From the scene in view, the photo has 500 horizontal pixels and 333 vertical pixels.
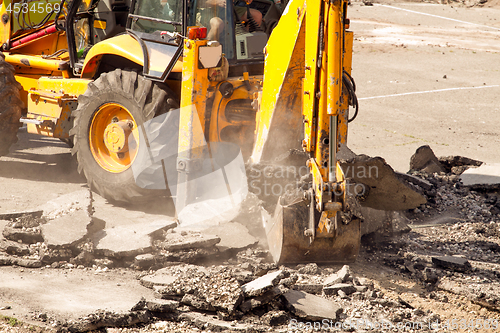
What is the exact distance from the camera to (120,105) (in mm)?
5617

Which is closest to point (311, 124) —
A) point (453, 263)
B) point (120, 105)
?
point (453, 263)

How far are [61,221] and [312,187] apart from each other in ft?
7.58

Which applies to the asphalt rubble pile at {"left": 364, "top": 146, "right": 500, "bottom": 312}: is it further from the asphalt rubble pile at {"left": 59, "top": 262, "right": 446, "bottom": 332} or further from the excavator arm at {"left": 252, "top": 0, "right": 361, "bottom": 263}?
the excavator arm at {"left": 252, "top": 0, "right": 361, "bottom": 263}

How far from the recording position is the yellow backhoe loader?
3.95 m

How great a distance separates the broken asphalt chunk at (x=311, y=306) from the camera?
3.62m

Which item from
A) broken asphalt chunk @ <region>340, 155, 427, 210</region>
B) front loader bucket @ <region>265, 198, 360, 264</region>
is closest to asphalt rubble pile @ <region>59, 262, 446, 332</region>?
front loader bucket @ <region>265, 198, 360, 264</region>

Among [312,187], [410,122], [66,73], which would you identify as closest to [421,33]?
[410,122]

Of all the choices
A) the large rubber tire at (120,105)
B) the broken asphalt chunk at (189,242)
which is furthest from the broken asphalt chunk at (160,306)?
the large rubber tire at (120,105)

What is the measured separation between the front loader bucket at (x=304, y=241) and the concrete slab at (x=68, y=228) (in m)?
1.69

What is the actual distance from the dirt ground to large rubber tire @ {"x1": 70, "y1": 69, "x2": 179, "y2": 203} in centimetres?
79

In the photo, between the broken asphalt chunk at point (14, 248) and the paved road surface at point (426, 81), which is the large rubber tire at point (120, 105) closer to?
the broken asphalt chunk at point (14, 248)

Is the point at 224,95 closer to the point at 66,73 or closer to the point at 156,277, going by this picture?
the point at 156,277

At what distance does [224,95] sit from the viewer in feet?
17.0

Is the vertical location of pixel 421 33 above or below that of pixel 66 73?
above
